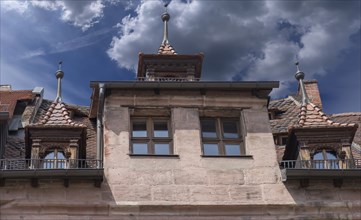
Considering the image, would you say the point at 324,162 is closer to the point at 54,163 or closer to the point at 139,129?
the point at 139,129

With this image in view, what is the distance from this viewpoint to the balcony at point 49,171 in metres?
15.2

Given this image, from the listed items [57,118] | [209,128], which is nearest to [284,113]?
[209,128]

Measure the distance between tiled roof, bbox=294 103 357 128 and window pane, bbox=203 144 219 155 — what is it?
2.18 meters

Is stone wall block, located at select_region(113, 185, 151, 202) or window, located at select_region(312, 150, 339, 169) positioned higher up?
window, located at select_region(312, 150, 339, 169)

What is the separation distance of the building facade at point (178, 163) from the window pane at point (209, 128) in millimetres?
25

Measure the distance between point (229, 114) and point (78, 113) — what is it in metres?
5.94

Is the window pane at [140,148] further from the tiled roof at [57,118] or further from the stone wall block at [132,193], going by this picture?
the tiled roof at [57,118]

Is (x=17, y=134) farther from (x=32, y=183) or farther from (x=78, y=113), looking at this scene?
(x=32, y=183)

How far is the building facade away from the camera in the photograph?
50.2 feet

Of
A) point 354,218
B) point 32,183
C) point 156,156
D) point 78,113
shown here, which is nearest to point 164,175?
point 156,156

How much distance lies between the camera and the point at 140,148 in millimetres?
16516

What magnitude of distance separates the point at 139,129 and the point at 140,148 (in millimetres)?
683

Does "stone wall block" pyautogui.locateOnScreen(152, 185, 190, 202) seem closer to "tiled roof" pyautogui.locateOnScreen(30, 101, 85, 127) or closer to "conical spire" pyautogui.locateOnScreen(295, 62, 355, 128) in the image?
"tiled roof" pyautogui.locateOnScreen(30, 101, 85, 127)

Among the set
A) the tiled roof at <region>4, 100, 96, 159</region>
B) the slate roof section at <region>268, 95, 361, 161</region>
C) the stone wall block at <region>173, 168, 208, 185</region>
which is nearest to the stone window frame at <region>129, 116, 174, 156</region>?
the stone wall block at <region>173, 168, 208, 185</region>
